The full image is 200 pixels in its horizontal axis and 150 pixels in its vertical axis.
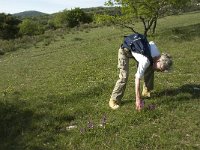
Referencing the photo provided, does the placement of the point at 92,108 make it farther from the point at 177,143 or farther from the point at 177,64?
the point at 177,64

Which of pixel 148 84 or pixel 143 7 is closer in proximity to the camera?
pixel 148 84

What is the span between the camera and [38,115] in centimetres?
1191

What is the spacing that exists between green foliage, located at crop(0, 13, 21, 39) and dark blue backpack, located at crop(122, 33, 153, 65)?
64.8m

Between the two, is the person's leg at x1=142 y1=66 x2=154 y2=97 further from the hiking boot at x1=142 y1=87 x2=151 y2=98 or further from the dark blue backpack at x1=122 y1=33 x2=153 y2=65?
the dark blue backpack at x1=122 y1=33 x2=153 y2=65

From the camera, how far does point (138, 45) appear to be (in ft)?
34.6

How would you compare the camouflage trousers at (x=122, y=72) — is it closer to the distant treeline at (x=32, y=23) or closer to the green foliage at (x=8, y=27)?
the distant treeline at (x=32, y=23)

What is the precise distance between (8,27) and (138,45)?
227 feet

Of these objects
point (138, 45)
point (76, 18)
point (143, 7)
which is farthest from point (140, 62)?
point (76, 18)

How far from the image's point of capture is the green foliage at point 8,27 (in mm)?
74250

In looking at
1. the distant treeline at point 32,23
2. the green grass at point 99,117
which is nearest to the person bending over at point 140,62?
the green grass at point 99,117

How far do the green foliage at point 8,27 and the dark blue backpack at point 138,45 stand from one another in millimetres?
64784

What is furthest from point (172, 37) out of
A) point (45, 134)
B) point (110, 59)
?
point (45, 134)

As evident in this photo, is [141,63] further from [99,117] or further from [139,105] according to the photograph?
[99,117]

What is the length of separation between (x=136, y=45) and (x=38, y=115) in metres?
3.82
